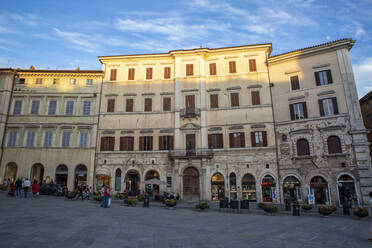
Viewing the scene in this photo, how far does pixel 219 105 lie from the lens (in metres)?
30.5

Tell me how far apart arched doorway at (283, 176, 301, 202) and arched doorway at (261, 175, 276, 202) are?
1.18m

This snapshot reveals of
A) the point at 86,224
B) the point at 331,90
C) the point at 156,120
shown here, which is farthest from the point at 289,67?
the point at 86,224

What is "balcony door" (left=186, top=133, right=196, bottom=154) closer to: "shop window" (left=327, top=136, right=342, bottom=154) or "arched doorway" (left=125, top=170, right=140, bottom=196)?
"arched doorway" (left=125, top=170, right=140, bottom=196)

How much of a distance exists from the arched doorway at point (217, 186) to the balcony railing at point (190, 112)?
7084 millimetres

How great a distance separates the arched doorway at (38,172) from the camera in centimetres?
3104

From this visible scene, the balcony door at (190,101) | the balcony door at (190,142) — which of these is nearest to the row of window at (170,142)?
the balcony door at (190,142)

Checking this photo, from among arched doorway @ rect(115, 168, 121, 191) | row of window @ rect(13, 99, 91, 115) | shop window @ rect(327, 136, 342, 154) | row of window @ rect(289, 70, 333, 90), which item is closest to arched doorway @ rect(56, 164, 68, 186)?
arched doorway @ rect(115, 168, 121, 191)

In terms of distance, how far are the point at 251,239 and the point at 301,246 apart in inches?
67.8

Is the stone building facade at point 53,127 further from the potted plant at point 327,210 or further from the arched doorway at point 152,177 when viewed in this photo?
the potted plant at point 327,210

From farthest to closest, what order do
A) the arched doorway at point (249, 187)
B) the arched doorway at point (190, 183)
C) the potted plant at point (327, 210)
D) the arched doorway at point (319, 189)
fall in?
the arched doorway at point (190, 183)
the arched doorway at point (249, 187)
the arched doorway at point (319, 189)
the potted plant at point (327, 210)

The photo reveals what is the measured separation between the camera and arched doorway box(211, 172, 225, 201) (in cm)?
2827

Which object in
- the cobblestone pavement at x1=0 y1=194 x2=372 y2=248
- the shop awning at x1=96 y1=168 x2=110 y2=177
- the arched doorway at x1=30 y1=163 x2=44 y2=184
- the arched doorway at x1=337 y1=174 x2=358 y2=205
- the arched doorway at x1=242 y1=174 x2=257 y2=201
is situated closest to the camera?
the cobblestone pavement at x1=0 y1=194 x2=372 y2=248

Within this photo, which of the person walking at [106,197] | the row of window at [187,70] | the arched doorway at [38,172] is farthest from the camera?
the arched doorway at [38,172]

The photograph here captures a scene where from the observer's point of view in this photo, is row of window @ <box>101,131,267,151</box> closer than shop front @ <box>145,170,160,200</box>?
Yes
